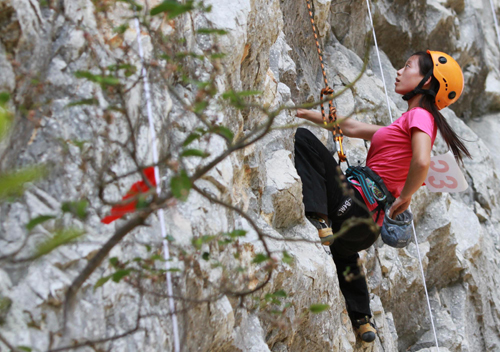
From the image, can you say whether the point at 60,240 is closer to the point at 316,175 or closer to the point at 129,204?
the point at 129,204

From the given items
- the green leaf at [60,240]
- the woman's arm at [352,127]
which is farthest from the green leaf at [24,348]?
the woman's arm at [352,127]

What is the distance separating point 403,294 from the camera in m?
4.64

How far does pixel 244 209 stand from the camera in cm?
260

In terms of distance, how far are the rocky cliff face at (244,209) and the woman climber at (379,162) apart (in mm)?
140

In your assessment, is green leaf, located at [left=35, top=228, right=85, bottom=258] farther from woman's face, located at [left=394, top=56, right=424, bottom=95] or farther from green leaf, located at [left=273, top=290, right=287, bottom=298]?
woman's face, located at [left=394, top=56, right=424, bottom=95]

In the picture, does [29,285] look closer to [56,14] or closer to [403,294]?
[56,14]

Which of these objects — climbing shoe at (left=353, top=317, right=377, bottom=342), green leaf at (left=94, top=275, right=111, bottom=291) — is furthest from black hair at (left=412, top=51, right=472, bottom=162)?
green leaf at (left=94, top=275, right=111, bottom=291)

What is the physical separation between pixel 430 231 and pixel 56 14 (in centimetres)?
390

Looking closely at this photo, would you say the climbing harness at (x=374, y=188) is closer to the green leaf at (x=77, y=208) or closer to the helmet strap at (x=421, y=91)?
the helmet strap at (x=421, y=91)

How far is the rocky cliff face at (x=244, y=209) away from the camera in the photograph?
1.69 metres

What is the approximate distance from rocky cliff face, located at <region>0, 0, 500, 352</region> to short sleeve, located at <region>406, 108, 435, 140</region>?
69 centimetres

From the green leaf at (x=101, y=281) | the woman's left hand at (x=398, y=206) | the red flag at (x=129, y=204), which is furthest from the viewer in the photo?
the woman's left hand at (x=398, y=206)

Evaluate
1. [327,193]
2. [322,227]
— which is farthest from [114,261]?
[327,193]

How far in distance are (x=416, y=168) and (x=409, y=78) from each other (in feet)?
2.51
